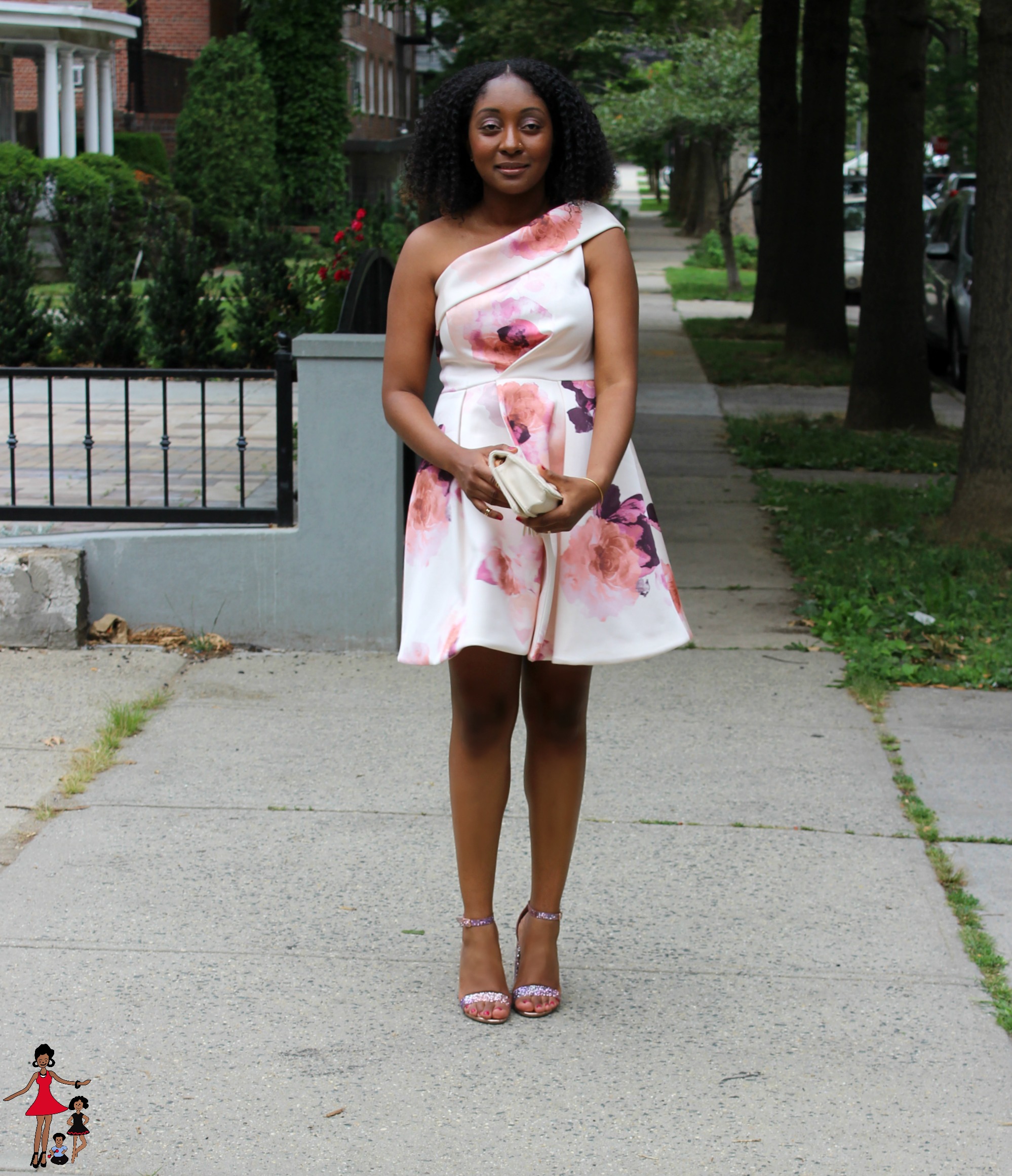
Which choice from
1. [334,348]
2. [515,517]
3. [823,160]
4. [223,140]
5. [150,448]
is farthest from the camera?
[223,140]

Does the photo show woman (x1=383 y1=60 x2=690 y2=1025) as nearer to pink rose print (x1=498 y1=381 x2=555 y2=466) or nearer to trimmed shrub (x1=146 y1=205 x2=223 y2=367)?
pink rose print (x1=498 y1=381 x2=555 y2=466)

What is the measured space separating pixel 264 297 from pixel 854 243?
1382 centimetres

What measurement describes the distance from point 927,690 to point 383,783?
2.20m

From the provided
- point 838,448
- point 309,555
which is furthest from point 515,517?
point 838,448

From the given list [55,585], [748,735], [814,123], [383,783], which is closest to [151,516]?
[55,585]

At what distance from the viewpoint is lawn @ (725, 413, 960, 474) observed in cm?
1009

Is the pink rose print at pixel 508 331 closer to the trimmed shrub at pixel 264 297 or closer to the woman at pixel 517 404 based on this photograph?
the woman at pixel 517 404

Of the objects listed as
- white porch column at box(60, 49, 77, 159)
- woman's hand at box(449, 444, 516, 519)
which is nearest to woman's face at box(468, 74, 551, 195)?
woman's hand at box(449, 444, 516, 519)

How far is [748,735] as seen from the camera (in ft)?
16.8

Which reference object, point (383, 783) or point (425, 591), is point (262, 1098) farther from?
point (383, 783)

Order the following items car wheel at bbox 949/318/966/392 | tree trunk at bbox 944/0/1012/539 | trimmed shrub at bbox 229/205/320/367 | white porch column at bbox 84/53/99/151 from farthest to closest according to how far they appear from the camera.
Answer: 1. white porch column at bbox 84/53/99/151
2. car wheel at bbox 949/318/966/392
3. trimmed shrub at bbox 229/205/320/367
4. tree trunk at bbox 944/0/1012/539

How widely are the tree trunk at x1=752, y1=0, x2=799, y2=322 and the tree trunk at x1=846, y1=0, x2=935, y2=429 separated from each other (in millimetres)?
5841

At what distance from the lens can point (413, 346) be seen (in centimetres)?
310

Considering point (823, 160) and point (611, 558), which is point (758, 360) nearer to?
point (823, 160)
